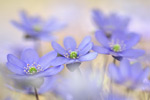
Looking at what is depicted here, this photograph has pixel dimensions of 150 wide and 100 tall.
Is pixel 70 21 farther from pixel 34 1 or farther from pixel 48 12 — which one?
pixel 34 1

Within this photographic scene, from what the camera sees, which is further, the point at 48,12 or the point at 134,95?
the point at 48,12

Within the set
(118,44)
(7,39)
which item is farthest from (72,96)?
(7,39)

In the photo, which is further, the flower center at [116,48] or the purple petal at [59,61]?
the flower center at [116,48]

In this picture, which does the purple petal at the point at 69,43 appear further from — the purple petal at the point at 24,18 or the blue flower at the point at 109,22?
the purple petal at the point at 24,18

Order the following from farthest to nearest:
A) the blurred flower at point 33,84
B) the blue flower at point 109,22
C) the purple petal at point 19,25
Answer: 1. the purple petal at point 19,25
2. the blue flower at point 109,22
3. the blurred flower at point 33,84

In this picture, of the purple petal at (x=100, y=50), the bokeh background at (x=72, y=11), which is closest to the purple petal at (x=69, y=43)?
the purple petal at (x=100, y=50)

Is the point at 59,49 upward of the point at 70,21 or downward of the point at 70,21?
upward

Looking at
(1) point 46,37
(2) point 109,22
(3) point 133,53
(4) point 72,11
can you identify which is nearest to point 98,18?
(2) point 109,22

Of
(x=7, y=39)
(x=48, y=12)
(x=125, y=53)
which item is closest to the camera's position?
(x=125, y=53)
